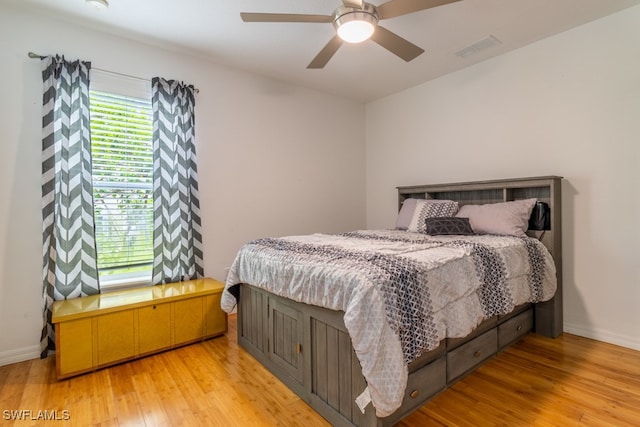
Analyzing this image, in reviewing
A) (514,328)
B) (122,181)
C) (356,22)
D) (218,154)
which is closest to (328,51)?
(356,22)

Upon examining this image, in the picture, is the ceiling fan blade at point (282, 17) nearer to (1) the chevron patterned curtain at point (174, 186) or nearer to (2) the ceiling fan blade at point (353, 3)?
(2) the ceiling fan blade at point (353, 3)

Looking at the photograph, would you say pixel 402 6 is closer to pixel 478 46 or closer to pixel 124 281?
pixel 478 46

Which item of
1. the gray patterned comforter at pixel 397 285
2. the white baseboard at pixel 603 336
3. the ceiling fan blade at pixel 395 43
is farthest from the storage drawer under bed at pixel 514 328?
the ceiling fan blade at pixel 395 43

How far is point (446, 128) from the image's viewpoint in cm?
363

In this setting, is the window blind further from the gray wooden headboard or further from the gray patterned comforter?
the gray wooden headboard

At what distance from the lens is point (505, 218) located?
264 centimetres

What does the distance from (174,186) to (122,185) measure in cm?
42

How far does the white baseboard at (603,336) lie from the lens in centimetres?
241

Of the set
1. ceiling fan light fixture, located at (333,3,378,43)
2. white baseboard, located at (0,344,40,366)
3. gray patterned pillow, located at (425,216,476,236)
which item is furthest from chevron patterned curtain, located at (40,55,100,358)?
gray patterned pillow, located at (425,216,476,236)

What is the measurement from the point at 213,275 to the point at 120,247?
89 cm

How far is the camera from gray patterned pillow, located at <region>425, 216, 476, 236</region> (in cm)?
272

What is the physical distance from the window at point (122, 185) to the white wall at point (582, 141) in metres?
3.28

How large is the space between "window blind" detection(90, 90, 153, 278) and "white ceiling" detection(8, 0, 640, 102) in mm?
625

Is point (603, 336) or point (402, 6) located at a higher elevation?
point (402, 6)
